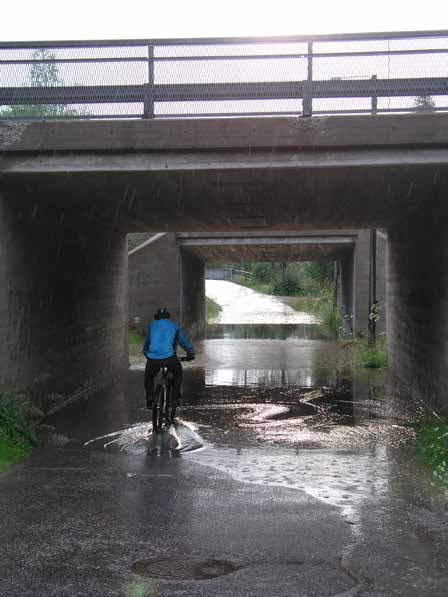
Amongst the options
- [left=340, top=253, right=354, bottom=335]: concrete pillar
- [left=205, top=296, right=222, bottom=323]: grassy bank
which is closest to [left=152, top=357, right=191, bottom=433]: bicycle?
[left=340, top=253, right=354, bottom=335]: concrete pillar

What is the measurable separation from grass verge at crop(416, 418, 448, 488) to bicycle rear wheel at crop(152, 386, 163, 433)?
348 centimetres

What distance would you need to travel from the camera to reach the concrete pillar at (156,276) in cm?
2748

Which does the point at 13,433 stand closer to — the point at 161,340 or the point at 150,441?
the point at 150,441

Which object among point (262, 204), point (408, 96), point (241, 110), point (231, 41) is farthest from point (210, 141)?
point (262, 204)

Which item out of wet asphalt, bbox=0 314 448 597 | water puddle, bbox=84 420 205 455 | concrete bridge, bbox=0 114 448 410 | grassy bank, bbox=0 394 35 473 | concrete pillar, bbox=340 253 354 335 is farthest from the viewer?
concrete pillar, bbox=340 253 354 335

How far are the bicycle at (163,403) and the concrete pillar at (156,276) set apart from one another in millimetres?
16584

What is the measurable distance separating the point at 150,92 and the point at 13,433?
4.88m

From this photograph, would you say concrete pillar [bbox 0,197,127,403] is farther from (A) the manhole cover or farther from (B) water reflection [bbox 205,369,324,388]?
(A) the manhole cover

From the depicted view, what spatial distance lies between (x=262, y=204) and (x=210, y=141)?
12.1 feet

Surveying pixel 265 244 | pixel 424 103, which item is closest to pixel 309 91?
pixel 424 103

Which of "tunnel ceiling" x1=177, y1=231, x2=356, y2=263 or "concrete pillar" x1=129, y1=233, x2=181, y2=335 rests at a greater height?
"tunnel ceiling" x1=177, y1=231, x2=356, y2=263

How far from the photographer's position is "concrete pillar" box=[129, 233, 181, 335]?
27484 mm

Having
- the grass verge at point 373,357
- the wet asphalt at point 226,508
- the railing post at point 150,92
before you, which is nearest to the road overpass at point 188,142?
the railing post at point 150,92

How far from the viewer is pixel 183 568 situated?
16.3 ft
